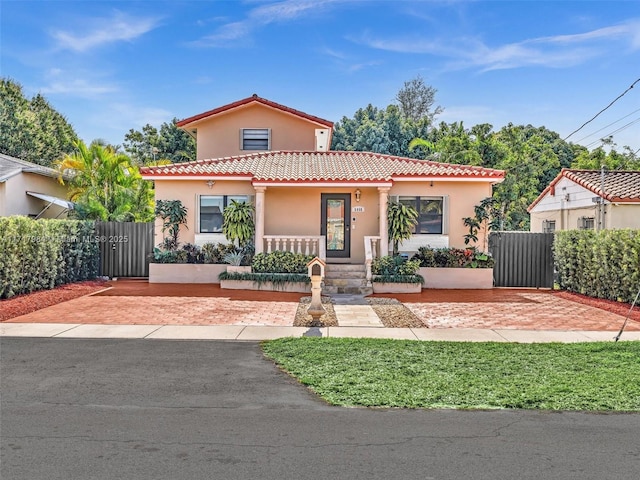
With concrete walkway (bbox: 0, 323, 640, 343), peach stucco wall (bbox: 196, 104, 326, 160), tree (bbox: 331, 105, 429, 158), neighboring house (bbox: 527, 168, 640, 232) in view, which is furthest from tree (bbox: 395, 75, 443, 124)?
concrete walkway (bbox: 0, 323, 640, 343)

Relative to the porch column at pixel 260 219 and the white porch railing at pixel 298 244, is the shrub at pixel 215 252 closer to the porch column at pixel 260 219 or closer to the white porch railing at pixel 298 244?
the porch column at pixel 260 219

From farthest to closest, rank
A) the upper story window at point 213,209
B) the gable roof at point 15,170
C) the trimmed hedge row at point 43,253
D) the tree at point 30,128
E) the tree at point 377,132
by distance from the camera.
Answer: the tree at point 377,132, the tree at point 30,128, the gable roof at point 15,170, the upper story window at point 213,209, the trimmed hedge row at point 43,253

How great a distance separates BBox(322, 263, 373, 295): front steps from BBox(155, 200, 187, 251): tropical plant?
5.42 metres

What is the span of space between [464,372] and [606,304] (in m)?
8.47

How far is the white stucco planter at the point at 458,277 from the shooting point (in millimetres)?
17109

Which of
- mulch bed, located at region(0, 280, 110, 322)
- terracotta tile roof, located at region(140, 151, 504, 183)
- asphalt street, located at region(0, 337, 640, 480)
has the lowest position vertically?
asphalt street, located at region(0, 337, 640, 480)

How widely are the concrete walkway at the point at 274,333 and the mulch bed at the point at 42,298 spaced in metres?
1.37

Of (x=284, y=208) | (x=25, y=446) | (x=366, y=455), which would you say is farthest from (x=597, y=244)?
(x=25, y=446)

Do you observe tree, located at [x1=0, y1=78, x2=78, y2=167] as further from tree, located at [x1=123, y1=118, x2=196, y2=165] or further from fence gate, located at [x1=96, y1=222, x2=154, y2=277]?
fence gate, located at [x1=96, y1=222, x2=154, y2=277]

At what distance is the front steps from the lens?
15.9m

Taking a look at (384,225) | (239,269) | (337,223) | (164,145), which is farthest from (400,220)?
(164,145)

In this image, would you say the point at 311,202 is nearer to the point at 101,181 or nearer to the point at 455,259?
the point at 455,259

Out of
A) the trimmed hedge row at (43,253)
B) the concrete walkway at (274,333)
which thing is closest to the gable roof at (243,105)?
the trimmed hedge row at (43,253)

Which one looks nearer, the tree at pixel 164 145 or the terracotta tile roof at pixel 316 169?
the terracotta tile roof at pixel 316 169
